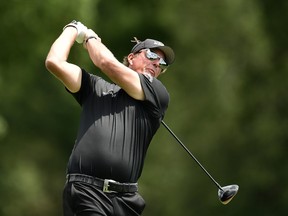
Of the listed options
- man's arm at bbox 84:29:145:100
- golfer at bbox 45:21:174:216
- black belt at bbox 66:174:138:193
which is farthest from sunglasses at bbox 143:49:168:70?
black belt at bbox 66:174:138:193

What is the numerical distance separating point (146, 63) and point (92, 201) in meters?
1.37

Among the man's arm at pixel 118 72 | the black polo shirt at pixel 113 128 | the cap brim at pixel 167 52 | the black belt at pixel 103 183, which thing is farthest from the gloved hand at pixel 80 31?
the black belt at pixel 103 183

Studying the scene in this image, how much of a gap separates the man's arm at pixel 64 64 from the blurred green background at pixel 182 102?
12.9 metres

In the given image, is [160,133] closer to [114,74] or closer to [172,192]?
[172,192]

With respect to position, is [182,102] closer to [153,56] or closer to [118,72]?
[153,56]

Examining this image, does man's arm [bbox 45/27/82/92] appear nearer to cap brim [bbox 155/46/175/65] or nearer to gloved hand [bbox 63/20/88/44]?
gloved hand [bbox 63/20/88/44]

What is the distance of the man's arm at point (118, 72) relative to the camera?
10.0 metres

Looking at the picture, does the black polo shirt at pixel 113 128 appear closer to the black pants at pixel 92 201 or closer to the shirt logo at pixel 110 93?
the shirt logo at pixel 110 93

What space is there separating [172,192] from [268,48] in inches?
168

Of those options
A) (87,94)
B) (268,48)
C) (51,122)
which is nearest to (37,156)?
(51,122)

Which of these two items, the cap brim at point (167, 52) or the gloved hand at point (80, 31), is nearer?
the gloved hand at point (80, 31)

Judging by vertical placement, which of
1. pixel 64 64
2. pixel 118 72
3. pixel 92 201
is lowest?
pixel 92 201

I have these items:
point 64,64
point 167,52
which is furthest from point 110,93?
point 167,52

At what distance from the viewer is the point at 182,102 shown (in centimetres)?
3209
